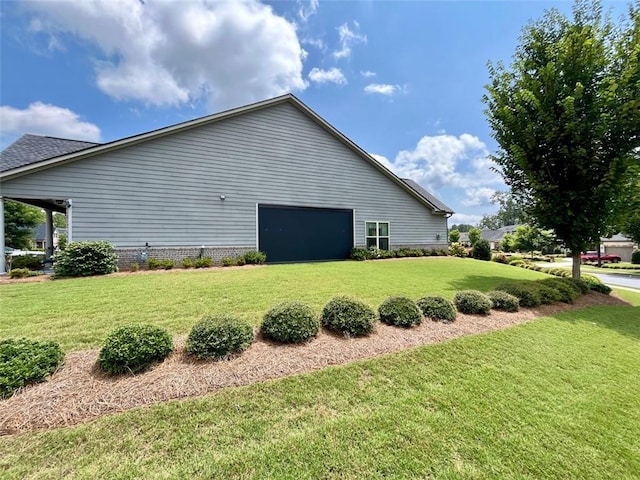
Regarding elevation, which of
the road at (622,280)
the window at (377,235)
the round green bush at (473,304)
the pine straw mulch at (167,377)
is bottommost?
the road at (622,280)

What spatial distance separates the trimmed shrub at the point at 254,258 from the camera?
41.7 feet

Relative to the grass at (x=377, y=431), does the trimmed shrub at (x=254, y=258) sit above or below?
above

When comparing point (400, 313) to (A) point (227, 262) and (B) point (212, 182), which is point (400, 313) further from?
(B) point (212, 182)

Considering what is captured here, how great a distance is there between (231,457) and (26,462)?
4.91ft

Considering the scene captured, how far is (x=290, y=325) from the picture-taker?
407 centimetres

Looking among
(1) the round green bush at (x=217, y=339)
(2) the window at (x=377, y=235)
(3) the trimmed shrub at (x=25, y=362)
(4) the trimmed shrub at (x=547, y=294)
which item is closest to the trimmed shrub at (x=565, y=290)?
(4) the trimmed shrub at (x=547, y=294)

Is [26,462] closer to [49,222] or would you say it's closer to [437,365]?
[437,365]

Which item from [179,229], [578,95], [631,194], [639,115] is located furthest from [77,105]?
[631,194]

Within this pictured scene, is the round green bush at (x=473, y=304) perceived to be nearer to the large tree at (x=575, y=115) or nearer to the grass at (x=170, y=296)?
the grass at (x=170, y=296)

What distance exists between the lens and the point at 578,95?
340 inches

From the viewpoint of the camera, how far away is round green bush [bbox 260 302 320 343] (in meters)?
4.02

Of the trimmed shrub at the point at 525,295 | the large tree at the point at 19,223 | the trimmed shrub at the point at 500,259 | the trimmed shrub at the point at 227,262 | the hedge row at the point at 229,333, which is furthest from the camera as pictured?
the large tree at the point at 19,223

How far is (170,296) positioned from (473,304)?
6.84 metres

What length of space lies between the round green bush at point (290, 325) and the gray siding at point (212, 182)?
939cm
